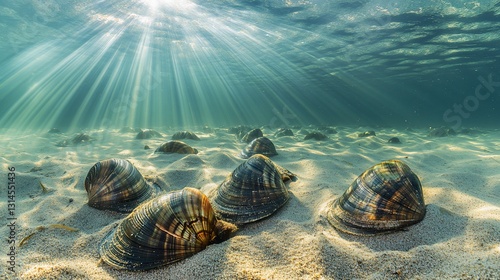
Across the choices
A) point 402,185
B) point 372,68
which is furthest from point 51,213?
point 372,68

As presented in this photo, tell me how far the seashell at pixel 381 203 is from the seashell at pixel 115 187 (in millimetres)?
2798

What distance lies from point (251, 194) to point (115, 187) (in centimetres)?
204

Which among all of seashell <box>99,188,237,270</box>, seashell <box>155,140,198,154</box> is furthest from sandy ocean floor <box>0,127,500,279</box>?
seashell <box>155,140,198,154</box>

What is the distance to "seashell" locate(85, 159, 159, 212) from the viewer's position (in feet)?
11.8

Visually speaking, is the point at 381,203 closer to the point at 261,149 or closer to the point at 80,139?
the point at 261,149

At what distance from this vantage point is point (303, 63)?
27734 mm

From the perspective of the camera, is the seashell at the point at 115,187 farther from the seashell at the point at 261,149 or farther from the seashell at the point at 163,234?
the seashell at the point at 261,149

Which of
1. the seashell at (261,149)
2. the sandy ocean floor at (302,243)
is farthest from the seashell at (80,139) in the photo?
the seashell at (261,149)

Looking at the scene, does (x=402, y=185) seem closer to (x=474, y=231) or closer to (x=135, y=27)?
(x=474, y=231)

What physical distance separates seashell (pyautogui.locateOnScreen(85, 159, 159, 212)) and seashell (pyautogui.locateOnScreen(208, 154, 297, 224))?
1176mm

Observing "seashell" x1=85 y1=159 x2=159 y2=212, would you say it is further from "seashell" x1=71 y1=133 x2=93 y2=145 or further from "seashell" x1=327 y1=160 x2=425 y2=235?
"seashell" x1=71 y1=133 x2=93 y2=145

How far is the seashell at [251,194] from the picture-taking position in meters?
3.12

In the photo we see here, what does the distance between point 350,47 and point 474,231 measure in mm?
21581

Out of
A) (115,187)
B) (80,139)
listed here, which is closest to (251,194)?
(115,187)
